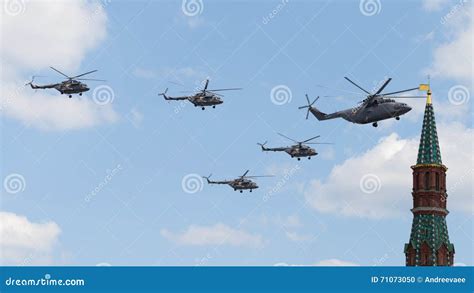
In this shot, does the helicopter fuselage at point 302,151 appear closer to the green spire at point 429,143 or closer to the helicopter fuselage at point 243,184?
the helicopter fuselage at point 243,184

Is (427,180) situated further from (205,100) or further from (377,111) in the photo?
(377,111)

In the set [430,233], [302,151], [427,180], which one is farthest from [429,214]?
[302,151]

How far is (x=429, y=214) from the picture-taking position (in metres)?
185

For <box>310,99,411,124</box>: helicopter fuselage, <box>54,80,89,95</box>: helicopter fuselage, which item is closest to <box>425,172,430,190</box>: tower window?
<box>310,99,411,124</box>: helicopter fuselage

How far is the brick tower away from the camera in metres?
184

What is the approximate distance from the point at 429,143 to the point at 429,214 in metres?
13.1

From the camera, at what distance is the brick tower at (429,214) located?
183500 millimetres

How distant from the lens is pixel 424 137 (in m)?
191

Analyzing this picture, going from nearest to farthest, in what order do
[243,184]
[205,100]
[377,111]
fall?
[377,111] < [205,100] < [243,184]

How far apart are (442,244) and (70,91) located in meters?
74.7

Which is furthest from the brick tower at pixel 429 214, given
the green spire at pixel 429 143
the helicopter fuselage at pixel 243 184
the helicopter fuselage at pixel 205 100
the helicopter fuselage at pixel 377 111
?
the helicopter fuselage at pixel 205 100
